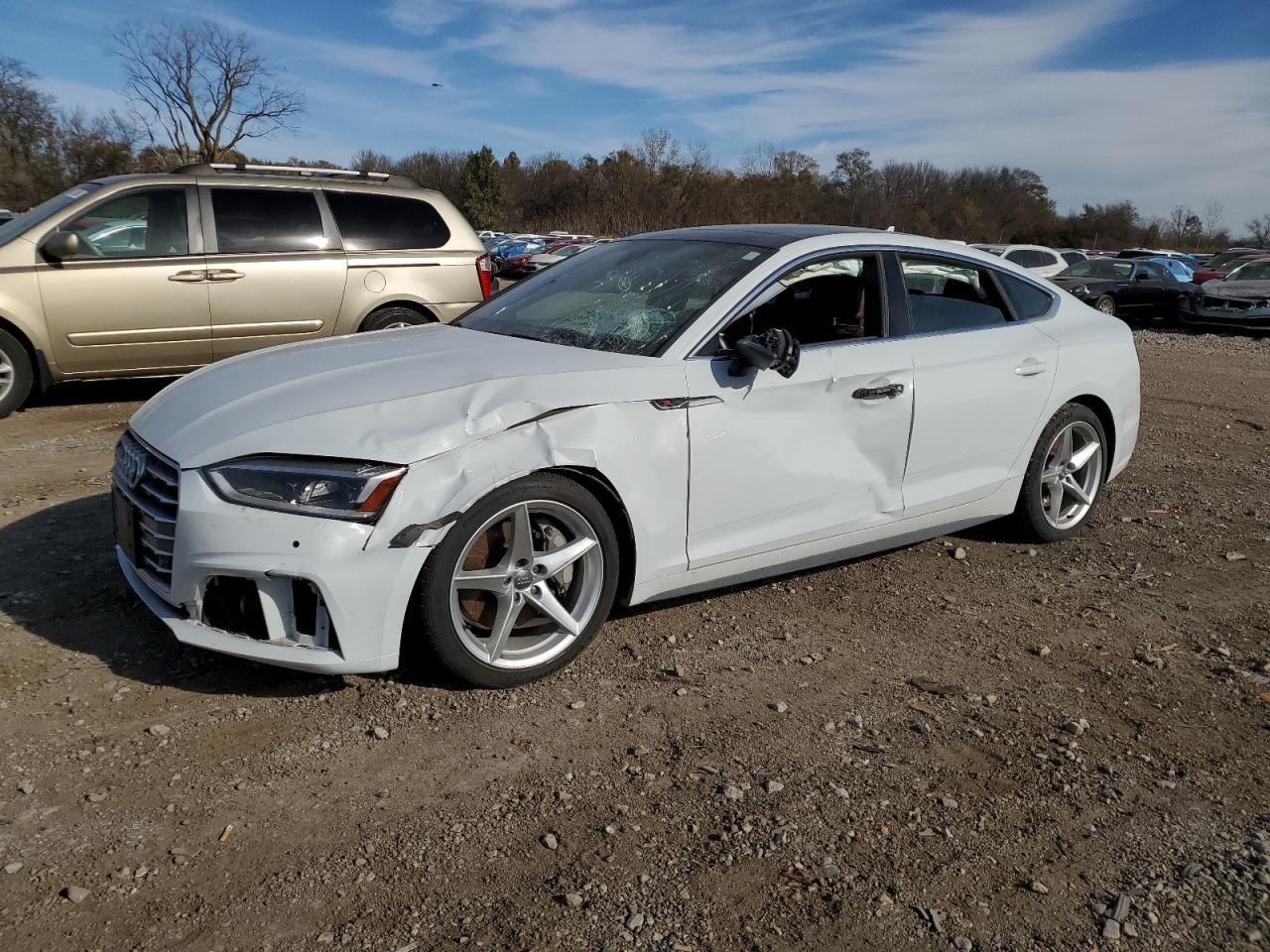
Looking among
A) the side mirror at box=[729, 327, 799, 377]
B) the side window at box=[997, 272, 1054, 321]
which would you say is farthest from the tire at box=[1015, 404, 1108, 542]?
the side mirror at box=[729, 327, 799, 377]

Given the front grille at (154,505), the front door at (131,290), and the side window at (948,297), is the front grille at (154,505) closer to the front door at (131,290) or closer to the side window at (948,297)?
the side window at (948,297)

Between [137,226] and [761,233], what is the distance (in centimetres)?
536

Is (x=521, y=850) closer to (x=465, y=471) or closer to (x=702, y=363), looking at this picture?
(x=465, y=471)

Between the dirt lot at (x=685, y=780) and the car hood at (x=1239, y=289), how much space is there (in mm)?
15302

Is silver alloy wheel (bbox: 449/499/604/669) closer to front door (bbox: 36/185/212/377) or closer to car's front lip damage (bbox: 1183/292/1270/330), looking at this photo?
front door (bbox: 36/185/212/377)

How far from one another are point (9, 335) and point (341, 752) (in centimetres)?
588

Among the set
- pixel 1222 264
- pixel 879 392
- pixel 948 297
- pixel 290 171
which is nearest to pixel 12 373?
pixel 290 171

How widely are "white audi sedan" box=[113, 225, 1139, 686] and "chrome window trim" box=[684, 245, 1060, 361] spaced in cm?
1

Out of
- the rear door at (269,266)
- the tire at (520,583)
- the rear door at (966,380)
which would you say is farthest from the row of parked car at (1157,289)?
the tire at (520,583)

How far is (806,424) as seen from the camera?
12.8 feet

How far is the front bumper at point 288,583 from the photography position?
299 cm

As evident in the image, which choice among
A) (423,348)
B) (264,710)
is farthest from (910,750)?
(423,348)

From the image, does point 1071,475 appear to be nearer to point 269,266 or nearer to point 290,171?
point 269,266

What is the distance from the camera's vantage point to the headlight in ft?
9.93
